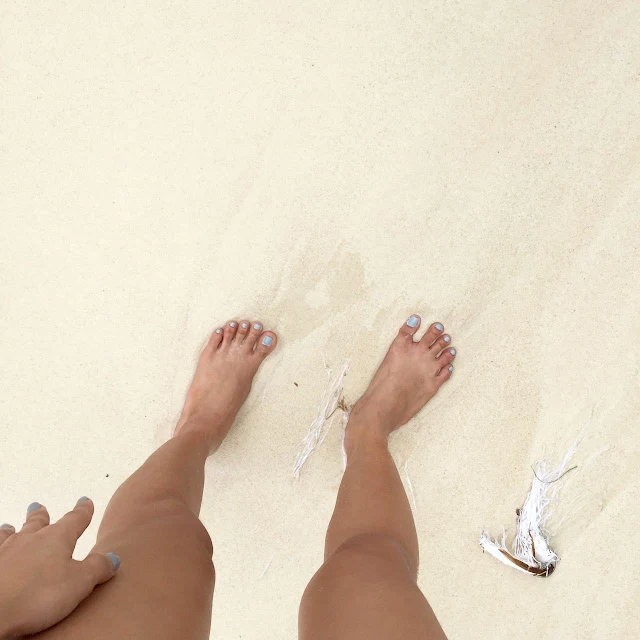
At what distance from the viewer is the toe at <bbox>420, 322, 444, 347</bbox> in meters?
1.35

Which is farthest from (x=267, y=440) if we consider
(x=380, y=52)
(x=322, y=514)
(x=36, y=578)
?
(x=380, y=52)

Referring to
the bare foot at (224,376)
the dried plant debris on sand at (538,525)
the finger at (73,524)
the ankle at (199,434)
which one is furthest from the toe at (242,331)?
the dried plant debris on sand at (538,525)

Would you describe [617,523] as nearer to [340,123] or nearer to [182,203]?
[340,123]

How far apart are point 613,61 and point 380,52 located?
0.55 meters

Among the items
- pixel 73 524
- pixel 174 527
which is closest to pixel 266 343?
pixel 174 527

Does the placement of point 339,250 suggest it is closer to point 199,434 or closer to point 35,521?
point 199,434

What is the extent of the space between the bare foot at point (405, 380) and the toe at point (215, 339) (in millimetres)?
Answer: 408

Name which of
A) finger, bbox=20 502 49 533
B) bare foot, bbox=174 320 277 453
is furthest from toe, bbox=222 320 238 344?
finger, bbox=20 502 49 533

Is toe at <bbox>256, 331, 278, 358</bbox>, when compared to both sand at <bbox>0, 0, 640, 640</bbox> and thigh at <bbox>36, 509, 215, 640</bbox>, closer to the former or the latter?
sand at <bbox>0, 0, 640, 640</bbox>

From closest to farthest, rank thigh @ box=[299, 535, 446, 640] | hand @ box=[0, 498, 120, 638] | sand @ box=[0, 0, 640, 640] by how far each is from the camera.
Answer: hand @ box=[0, 498, 120, 638], thigh @ box=[299, 535, 446, 640], sand @ box=[0, 0, 640, 640]

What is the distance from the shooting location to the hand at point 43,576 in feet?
2.38

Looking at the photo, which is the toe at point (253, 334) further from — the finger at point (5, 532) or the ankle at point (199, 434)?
the finger at point (5, 532)

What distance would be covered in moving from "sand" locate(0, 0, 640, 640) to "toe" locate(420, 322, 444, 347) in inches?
1.1

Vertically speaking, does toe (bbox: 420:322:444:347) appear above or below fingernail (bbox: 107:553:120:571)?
above
